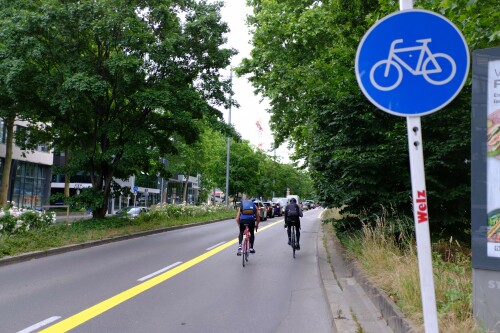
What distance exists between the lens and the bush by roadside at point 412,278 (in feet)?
13.7

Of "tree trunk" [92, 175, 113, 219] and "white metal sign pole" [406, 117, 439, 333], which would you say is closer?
"white metal sign pole" [406, 117, 439, 333]

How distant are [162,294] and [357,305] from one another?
10.7ft

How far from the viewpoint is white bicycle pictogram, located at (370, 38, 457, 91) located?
9.64 feet

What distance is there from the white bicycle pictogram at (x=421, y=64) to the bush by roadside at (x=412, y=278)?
2.24 m

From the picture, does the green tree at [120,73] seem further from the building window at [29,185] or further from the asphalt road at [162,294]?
the building window at [29,185]

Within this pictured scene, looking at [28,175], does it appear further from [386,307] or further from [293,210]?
[386,307]

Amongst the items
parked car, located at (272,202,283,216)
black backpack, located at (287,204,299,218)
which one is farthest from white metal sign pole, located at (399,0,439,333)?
parked car, located at (272,202,283,216)

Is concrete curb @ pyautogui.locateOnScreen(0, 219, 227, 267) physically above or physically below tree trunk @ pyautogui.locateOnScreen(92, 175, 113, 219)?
below

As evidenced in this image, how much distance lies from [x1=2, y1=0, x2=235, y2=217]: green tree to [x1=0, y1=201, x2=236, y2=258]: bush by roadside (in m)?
1.08

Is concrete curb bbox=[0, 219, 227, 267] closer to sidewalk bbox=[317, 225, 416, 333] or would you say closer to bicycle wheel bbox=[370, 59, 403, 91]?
sidewalk bbox=[317, 225, 416, 333]

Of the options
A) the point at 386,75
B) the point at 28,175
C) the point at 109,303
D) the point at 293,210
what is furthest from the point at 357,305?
the point at 28,175

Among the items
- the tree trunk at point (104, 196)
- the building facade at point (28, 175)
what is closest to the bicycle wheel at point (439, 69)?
the tree trunk at point (104, 196)

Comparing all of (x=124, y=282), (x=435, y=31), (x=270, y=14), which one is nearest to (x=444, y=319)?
(x=435, y=31)

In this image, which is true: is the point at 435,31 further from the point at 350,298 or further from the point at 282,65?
the point at 282,65
